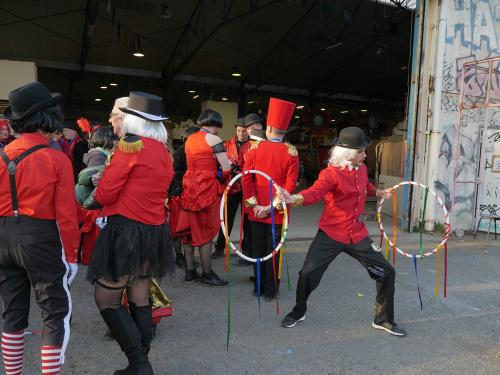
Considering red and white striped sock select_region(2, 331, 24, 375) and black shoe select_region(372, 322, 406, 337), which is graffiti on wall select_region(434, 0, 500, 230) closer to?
black shoe select_region(372, 322, 406, 337)

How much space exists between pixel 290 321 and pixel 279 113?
1996 millimetres

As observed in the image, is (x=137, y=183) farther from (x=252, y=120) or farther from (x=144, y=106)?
(x=252, y=120)

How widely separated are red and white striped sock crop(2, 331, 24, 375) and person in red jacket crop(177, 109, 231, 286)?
232 centimetres

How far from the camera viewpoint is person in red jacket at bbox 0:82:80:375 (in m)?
2.17

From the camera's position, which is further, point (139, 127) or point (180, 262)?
point (180, 262)

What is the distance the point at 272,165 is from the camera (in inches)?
161

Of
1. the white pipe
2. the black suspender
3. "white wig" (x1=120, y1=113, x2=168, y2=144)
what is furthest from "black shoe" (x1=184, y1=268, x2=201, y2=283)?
the white pipe

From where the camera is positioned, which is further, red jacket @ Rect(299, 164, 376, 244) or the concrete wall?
the concrete wall

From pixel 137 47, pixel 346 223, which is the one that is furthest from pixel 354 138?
pixel 137 47

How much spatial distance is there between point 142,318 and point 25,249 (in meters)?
0.84

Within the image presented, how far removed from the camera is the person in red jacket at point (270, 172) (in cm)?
402

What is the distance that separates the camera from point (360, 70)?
655 inches

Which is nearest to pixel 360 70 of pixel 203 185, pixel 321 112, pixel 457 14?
pixel 321 112

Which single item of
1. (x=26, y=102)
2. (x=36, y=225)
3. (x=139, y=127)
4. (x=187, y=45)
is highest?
(x=187, y=45)
